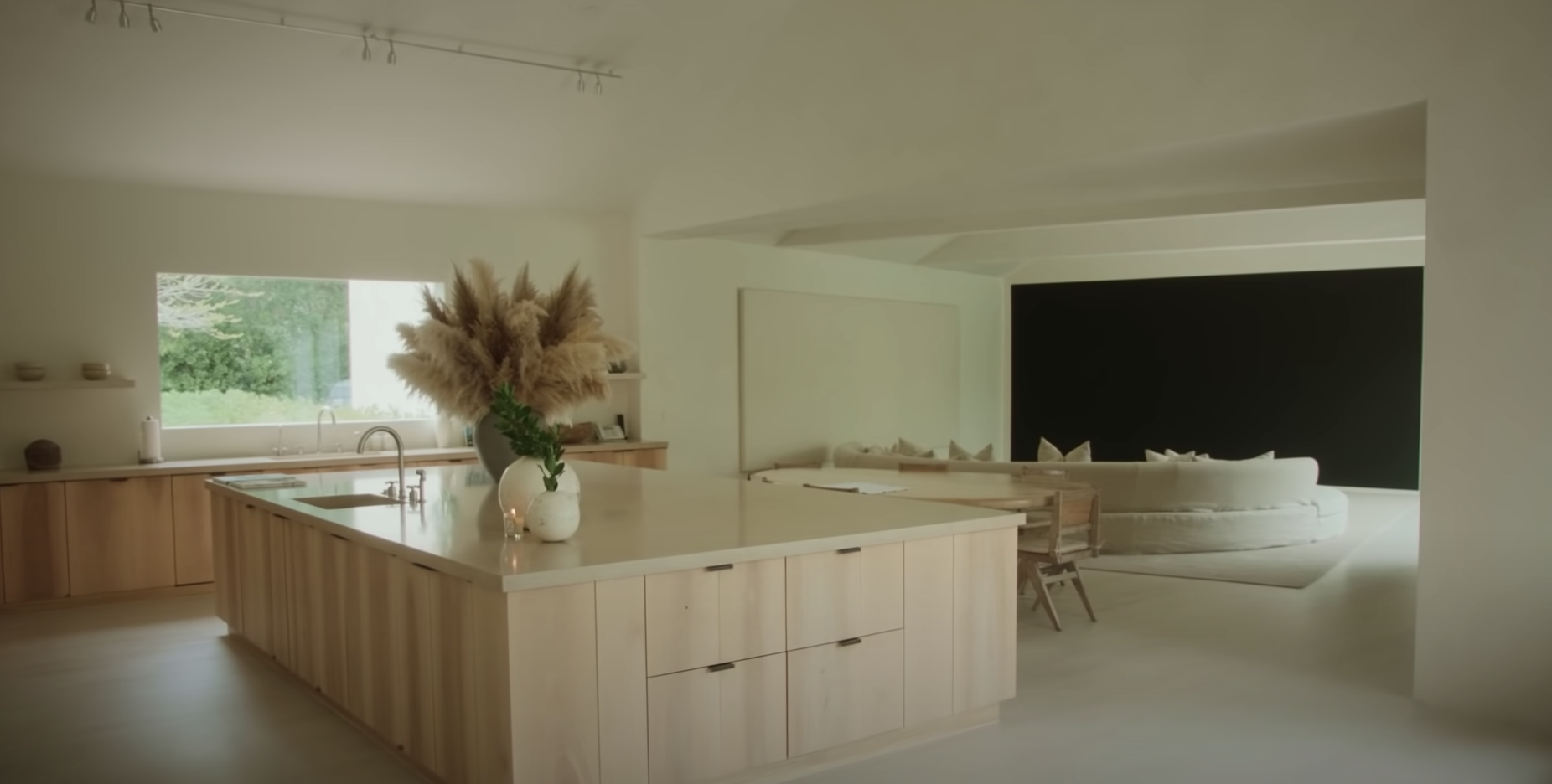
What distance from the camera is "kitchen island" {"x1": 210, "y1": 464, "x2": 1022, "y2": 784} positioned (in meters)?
2.95

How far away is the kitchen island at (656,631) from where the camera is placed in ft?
9.67

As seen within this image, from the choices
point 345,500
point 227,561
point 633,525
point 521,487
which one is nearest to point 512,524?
point 521,487

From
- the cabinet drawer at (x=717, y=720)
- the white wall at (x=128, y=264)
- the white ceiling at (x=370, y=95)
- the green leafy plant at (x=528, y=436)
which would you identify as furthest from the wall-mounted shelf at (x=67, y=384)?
the cabinet drawer at (x=717, y=720)

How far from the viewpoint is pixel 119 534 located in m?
6.34

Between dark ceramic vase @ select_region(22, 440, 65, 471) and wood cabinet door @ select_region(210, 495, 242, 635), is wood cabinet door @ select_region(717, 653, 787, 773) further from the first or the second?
dark ceramic vase @ select_region(22, 440, 65, 471)

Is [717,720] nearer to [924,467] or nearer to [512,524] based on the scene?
[512,524]

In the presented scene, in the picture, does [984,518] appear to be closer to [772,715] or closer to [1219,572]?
[772,715]

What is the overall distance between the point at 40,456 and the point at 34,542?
56 cm

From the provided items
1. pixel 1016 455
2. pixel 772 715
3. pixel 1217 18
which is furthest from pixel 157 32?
pixel 1016 455

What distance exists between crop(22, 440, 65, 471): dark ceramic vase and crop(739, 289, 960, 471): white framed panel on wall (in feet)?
16.6

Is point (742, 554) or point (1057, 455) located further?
point (1057, 455)

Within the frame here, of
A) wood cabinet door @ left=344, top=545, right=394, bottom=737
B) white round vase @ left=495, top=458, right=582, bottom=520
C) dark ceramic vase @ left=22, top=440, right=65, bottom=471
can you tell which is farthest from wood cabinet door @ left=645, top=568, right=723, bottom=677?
dark ceramic vase @ left=22, top=440, right=65, bottom=471

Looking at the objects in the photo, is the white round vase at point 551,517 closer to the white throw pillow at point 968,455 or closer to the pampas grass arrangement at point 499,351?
the pampas grass arrangement at point 499,351

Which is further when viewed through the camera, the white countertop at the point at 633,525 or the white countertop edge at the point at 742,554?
the white countertop at the point at 633,525
